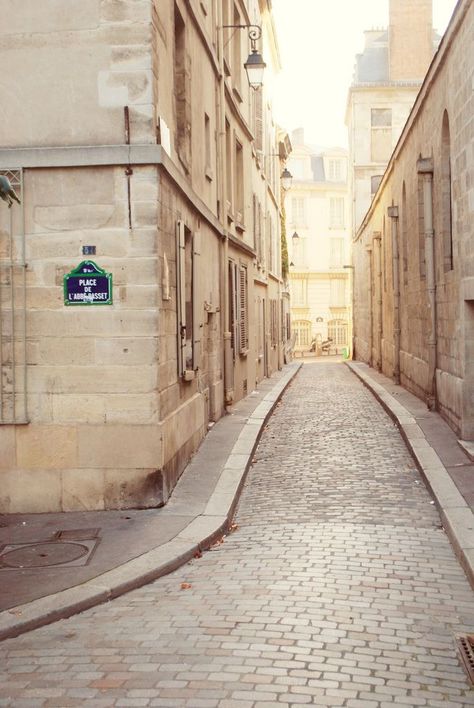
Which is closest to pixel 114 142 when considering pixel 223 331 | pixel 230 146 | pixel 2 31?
pixel 2 31

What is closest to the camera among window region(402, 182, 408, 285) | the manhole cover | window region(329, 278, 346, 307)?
the manhole cover

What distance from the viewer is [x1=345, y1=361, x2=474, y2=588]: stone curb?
6.98 meters

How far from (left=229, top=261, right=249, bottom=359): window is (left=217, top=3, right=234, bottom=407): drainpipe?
29.6 inches

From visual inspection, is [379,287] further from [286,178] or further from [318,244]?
[318,244]

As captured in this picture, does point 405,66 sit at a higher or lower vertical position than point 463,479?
higher

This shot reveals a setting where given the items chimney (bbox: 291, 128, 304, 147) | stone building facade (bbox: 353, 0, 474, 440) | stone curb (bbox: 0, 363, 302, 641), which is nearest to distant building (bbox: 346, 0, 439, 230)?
stone building facade (bbox: 353, 0, 474, 440)

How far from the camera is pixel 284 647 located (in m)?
5.07

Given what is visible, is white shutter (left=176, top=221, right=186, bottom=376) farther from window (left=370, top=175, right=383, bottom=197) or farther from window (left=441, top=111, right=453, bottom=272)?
window (left=370, top=175, right=383, bottom=197)

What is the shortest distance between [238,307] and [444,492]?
8612mm

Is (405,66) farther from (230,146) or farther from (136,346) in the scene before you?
(136,346)

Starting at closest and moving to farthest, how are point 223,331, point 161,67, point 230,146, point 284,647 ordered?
1. point 284,647
2. point 161,67
3. point 223,331
4. point 230,146

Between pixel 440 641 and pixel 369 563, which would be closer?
pixel 440 641

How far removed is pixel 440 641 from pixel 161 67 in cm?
639

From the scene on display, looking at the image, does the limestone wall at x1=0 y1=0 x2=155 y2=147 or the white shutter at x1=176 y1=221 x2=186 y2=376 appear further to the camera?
the white shutter at x1=176 y1=221 x2=186 y2=376
